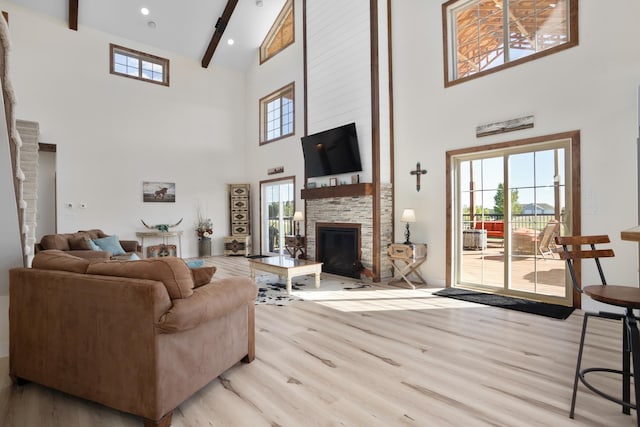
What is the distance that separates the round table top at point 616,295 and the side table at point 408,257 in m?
3.33

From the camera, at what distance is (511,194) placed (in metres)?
4.66

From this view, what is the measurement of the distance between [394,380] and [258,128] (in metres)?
8.11

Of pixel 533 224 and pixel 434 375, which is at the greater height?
pixel 533 224

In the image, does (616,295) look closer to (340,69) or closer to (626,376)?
(626,376)

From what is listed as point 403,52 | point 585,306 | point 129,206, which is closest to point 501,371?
point 585,306

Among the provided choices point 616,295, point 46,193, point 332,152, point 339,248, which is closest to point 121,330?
point 616,295

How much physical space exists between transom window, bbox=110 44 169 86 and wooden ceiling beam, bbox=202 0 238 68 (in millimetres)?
986

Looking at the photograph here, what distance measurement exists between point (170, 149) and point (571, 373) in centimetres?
883

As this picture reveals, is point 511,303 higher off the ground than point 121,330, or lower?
lower

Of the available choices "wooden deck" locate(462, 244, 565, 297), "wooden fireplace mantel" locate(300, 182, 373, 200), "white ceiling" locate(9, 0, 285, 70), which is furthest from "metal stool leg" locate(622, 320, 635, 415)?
"white ceiling" locate(9, 0, 285, 70)

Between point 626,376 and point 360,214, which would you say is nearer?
point 626,376

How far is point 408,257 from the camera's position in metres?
5.27

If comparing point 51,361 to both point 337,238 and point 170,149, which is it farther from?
point 170,149

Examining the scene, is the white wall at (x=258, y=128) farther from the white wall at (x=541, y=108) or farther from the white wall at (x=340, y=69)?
the white wall at (x=541, y=108)
